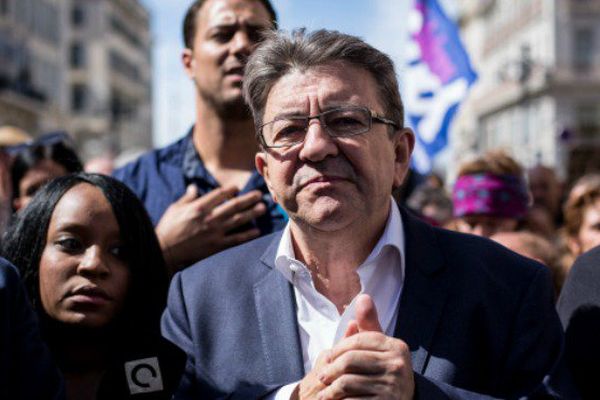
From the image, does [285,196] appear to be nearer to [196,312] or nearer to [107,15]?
[196,312]

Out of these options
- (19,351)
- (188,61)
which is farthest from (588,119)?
(19,351)

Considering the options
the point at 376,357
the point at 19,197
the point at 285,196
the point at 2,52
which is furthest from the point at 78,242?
the point at 2,52

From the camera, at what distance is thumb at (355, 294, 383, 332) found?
2.86 meters

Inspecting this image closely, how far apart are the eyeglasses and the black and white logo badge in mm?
788

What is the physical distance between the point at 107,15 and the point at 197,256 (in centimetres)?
7324

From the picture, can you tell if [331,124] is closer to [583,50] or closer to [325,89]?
[325,89]

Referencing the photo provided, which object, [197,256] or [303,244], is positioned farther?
[197,256]

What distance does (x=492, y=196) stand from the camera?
536 centimetres

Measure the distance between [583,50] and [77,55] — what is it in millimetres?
36711

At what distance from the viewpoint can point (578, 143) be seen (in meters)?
50.8

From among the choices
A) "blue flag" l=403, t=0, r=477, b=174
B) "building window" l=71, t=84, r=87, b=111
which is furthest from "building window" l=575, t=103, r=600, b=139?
"blue flag" l=403, t=0, r=477, b=174

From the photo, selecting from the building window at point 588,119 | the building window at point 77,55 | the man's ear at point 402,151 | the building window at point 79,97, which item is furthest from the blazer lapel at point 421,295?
the building window at point 77,55

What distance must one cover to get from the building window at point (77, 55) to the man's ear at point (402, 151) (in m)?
73.1

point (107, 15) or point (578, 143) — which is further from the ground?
point (107, 15)
